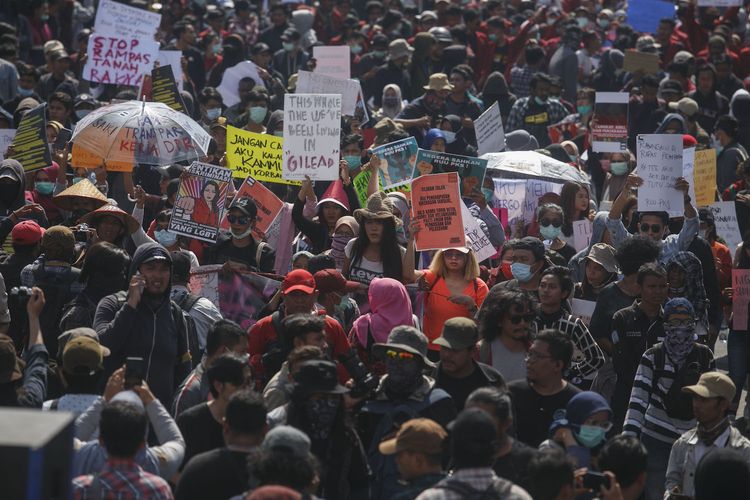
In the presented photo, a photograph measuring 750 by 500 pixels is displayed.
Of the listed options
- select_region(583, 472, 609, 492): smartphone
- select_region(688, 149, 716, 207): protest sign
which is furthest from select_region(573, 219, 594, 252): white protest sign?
select_region(583, 472, 609, 492): smartphone

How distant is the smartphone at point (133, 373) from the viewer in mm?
6691

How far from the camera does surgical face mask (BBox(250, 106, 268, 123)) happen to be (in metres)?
15.0

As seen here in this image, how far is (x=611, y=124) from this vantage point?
14.9m

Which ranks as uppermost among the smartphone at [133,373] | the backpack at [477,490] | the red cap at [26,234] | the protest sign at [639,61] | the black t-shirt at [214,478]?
the protest sign at [639,61]

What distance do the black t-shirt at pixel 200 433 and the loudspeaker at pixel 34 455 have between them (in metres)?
2.08

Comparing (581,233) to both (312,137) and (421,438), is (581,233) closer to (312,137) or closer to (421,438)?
(312,137)

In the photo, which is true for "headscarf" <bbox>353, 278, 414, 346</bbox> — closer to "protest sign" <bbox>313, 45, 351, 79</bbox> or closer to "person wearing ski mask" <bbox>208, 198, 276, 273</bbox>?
"person wearing ski mask" <bbox>208, 198, 276, 273</bbox>

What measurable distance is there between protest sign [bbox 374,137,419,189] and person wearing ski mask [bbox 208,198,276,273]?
84.4 inches

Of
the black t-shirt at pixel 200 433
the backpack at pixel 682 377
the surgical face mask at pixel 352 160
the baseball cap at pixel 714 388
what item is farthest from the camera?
the surgical face mask at pixel 352 160

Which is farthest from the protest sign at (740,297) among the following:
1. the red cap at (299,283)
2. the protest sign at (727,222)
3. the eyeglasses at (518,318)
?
the red cap at (299,283)

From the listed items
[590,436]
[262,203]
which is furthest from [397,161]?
[590,436]

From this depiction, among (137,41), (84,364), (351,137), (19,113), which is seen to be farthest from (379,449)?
(137,41)

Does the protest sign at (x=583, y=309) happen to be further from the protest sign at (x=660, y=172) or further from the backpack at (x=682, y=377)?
the protest sign at (x=660, y=172)

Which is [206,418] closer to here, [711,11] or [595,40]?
[595,40]
